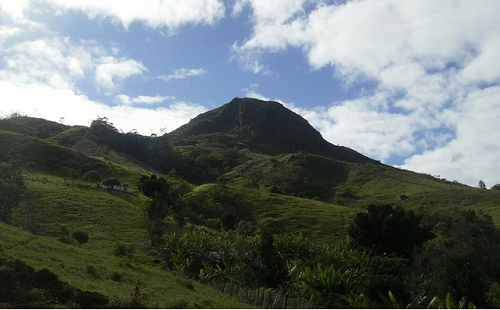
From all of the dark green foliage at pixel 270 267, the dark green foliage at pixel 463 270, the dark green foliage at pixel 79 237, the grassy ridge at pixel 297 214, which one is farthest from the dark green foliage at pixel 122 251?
the grassy ridge at pixel 297 214

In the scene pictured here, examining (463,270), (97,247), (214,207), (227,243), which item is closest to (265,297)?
(463,270)

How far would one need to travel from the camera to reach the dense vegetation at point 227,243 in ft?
87.5

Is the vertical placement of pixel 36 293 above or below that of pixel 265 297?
above

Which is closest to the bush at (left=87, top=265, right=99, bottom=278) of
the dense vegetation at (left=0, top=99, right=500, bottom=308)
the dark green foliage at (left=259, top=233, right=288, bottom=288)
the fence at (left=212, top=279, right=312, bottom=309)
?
the dense vegetation at (left=0, top=99, right=500, bottom=308)

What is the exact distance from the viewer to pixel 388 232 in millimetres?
60344

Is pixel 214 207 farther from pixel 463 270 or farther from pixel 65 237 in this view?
pixel 463 270

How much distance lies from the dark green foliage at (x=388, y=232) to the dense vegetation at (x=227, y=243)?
16 centimetres

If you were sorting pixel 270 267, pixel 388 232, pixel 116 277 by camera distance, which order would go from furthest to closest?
pixel 388 232
pixel 270 267
pixel 116 277

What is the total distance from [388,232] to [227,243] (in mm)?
25783

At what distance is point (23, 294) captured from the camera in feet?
49.0

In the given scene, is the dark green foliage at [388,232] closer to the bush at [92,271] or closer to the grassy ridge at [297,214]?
the grassy ridge at [297,214]

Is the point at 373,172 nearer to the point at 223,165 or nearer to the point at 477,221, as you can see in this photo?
the point at 223,165

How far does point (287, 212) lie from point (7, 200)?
51.3 meters

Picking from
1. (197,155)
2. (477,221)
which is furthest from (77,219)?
(197,155)
